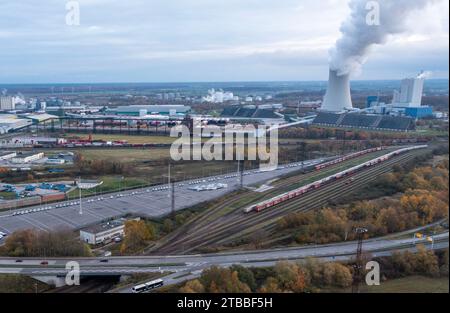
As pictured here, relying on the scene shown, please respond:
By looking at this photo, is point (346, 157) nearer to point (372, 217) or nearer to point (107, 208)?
point (372, 217)

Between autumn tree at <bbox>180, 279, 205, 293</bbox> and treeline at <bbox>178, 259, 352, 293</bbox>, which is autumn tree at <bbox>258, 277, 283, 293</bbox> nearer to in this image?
treeline at <bbox>178, 259, 352, 293</bbox>

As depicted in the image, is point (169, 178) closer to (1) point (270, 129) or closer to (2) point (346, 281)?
(2) point (346, 281)

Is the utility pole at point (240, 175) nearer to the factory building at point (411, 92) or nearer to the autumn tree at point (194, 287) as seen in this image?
→ the autumn tree at point (194, 287)

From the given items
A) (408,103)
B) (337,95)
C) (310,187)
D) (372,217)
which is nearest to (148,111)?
(337,95)

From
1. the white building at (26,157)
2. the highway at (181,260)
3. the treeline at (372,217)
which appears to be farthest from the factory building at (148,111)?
the highway at (181,260)
